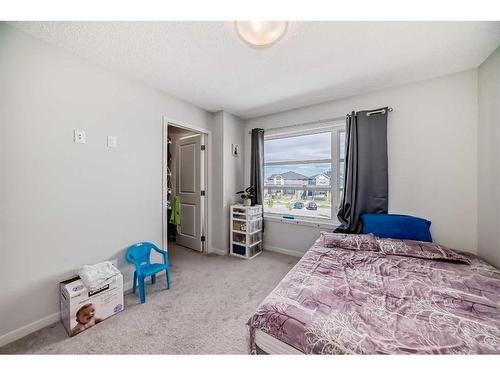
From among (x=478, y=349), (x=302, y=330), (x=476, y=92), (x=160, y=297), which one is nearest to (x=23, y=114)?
(x=160, y=297)

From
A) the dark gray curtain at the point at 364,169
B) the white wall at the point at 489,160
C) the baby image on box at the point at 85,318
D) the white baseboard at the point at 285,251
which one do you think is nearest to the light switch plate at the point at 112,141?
Answer: the baby image on box at the point at 85,318

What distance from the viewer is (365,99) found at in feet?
8.45

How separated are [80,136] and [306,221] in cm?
303

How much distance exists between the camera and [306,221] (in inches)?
121

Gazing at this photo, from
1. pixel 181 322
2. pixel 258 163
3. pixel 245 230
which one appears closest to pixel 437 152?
pixel 258 163

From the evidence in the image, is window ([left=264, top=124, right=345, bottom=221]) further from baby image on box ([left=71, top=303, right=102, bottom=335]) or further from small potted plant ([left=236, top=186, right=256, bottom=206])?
baby image on box ([left=71, top=303, right=102, bottom=335])

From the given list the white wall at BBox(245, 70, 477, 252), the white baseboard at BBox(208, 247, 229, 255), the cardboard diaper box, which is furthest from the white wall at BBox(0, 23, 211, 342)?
the white wall at BBox(245, 70, 477, 252)

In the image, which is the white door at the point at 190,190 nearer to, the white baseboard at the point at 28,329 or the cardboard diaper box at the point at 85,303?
the cardboard diaper box at the point at 85,303

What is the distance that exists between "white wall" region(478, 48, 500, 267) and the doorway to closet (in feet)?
11.1

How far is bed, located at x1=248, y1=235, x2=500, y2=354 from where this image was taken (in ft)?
2.83

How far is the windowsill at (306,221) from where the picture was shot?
2.92 m

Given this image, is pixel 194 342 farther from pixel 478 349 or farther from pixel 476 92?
pixel 476 92

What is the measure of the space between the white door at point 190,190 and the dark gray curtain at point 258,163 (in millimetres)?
948
